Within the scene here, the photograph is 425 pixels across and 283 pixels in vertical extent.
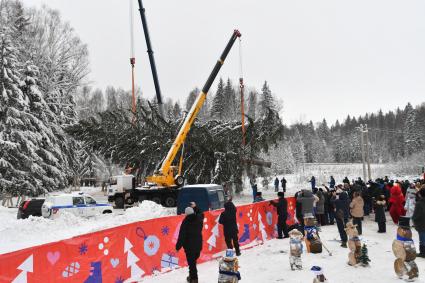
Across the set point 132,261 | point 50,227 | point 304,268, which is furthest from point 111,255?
point 50,227

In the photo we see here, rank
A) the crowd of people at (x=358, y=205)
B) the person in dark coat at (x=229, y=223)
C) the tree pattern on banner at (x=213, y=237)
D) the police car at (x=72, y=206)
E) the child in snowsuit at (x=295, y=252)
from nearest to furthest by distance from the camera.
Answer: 1. the child in snowsuit at (x=295, y=252)
2. the person in dark coat at (x=229, y=223)
3. the tree pattern on banner at (x=213, y=237)
4. the crowd of people at (x=358, y=205)
5. the police car at (x=72, y=206)

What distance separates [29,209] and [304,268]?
54.7 ft

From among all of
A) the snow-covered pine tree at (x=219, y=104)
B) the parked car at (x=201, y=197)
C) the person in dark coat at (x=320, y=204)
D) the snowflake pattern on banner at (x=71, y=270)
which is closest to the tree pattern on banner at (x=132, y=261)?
the snowflake pattern on banner at (x=71, y=270)

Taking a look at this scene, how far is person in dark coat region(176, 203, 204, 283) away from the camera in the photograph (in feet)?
27.3

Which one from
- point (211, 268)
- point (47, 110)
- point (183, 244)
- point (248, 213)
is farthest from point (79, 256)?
point (47, 110)

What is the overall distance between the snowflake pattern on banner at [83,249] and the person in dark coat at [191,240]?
6.17 feet

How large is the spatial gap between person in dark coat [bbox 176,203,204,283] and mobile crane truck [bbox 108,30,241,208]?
2038cm

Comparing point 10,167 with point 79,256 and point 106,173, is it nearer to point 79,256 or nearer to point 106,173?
point 79,256

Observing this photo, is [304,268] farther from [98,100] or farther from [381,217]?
[98,100]

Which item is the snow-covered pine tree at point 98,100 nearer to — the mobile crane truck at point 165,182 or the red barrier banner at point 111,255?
the mobile crane truck at point 165,182

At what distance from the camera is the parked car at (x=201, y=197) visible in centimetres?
1780

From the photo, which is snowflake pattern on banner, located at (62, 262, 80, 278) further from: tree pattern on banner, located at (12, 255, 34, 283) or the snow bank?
the snow bank

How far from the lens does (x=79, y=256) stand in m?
7.38

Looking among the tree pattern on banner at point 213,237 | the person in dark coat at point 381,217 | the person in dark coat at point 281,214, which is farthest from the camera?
the person in dark coat at point 381,217
